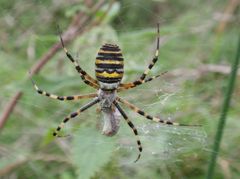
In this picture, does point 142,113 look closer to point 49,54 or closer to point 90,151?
point 90,151

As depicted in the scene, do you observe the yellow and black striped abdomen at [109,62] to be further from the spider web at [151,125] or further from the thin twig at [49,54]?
the thin twig at [49,54]

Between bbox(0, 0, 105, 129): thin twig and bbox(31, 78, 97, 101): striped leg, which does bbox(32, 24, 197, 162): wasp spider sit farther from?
bbox(0, 0, 105, 129): thin twig

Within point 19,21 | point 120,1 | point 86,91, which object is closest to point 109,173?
point 86,91

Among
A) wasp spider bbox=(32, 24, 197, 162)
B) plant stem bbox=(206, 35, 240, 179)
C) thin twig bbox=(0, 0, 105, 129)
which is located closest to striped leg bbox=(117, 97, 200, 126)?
wasp spider bbox=(32, 24, 197, 162)

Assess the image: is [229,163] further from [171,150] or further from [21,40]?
[21,40]

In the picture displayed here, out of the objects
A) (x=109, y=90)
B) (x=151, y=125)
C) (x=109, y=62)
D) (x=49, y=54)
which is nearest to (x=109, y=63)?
(x=109, y=62)

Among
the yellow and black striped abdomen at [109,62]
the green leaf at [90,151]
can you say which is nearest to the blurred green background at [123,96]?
the green leaf at [90,151]
